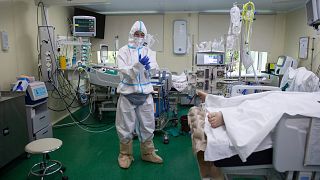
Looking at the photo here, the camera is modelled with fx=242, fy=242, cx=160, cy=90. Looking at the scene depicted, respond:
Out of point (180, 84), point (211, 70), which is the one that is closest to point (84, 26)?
point (180, 84)

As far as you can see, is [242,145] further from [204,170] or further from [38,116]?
[38,116]

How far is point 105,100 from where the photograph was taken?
490 cm

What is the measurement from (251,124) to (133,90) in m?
1.50

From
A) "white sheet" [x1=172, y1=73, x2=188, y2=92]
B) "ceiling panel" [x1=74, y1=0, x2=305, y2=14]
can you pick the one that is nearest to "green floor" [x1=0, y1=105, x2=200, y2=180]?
"white sheet" [x1=172, y1=73, x2=188, y2=92]

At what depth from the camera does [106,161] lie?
2916mm

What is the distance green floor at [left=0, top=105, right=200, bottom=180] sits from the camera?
260 centimetres

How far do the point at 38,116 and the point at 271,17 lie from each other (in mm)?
5531

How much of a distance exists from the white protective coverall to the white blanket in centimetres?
127

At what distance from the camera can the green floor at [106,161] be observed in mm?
2602

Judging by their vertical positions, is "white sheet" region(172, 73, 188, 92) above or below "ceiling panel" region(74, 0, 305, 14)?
below

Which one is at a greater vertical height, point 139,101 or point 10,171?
point 139,101

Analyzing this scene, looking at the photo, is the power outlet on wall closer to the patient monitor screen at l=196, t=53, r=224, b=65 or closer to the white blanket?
the patient monitor screen at l=196, t=53, r=224, b=65

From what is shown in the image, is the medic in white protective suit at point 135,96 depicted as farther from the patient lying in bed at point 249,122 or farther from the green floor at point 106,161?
the patient lying in bed at point 249,122

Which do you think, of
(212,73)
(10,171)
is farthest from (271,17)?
(10,171)
